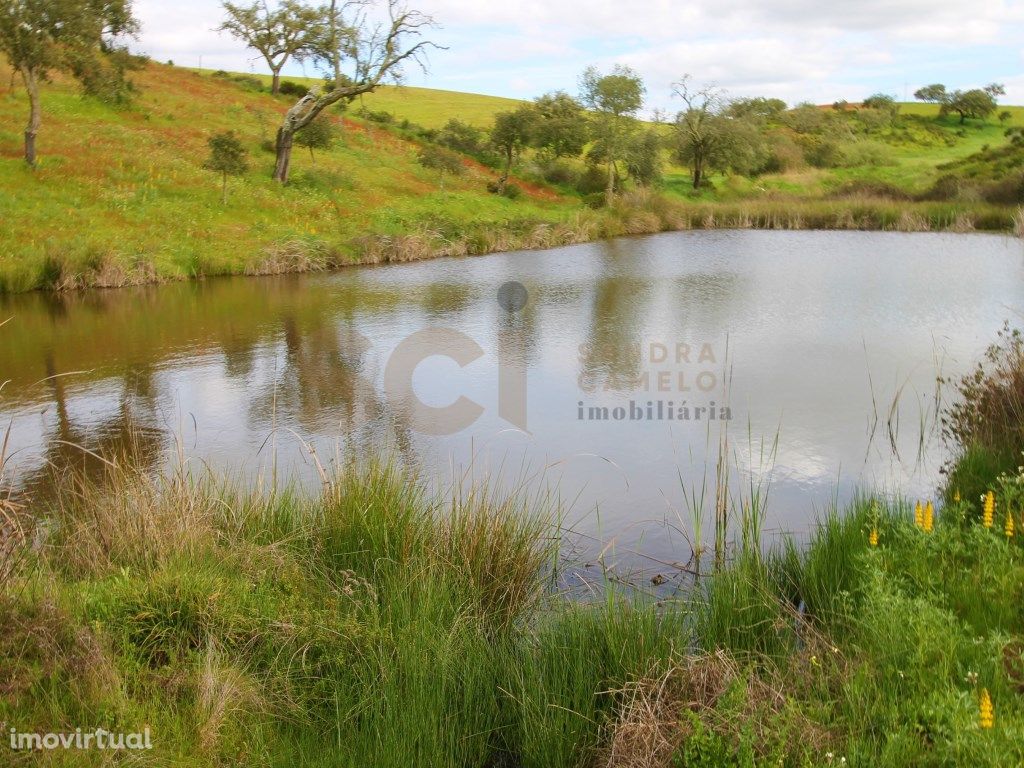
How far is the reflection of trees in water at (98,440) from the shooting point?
260 inches

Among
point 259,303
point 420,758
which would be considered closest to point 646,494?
point 420,758

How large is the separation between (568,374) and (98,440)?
211 inches

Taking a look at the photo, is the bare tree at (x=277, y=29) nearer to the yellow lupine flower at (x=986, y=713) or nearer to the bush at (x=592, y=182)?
the bush at (x=592, y=182)

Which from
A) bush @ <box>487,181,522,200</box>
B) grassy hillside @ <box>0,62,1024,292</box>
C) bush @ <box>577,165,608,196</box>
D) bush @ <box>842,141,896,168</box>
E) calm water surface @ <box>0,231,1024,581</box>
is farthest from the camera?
bush @ <box>842,141,896,168</box>

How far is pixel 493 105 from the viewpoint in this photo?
203 ft

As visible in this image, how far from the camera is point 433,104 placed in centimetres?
5903

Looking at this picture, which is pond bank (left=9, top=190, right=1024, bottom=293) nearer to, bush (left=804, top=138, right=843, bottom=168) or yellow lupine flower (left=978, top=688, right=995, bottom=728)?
bush (left=804, top=138, right=843, bottom=168)

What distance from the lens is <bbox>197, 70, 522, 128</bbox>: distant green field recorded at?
166 feet

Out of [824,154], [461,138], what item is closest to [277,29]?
[461,138]

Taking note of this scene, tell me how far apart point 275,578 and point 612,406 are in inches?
210

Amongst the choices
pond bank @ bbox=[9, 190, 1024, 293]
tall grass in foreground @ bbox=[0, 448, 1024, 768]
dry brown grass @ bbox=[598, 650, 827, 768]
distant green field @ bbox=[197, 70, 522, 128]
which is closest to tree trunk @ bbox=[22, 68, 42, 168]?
pond bank @ bbox=[9, 190, 1024, 293]

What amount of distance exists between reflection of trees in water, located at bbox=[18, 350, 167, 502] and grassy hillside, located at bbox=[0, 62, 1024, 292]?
7.77 m

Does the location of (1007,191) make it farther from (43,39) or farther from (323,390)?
(43,39)

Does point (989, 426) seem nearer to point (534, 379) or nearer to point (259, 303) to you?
point (534, 379)
